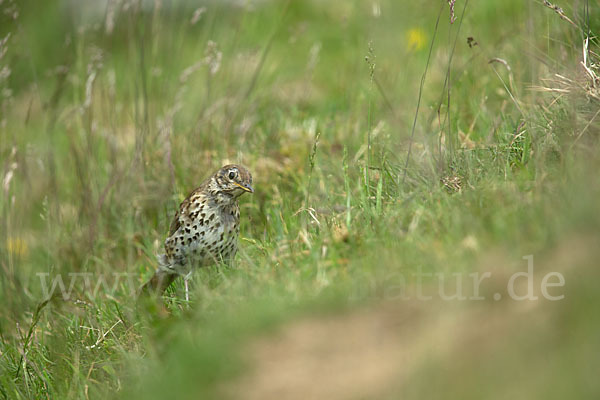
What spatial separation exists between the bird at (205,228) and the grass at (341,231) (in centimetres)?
18

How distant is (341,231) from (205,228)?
3.66 feet

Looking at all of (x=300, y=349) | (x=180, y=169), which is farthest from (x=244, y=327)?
(x=180, y=169)

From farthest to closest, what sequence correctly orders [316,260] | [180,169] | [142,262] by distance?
[180,169] < [142,262] < [316,260]

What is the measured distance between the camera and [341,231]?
11.8ft

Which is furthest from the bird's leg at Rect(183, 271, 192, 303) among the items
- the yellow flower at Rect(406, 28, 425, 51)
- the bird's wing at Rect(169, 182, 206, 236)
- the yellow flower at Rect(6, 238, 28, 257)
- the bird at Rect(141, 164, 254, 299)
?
the yellow flower at Rect(406, 28, 425, 51)

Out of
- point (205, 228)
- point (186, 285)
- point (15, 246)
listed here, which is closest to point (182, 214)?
point (205, 228)

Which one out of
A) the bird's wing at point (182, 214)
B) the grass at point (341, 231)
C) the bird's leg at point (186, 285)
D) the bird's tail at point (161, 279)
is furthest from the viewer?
the bird's wing at point (182, 214)

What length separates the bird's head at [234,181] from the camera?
4.40 metres

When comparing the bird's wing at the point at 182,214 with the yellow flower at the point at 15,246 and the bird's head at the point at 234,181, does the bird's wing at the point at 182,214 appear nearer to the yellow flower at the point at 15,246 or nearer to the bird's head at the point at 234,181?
the bird's head at the point at 234,181

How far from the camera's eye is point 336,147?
561 centimetres

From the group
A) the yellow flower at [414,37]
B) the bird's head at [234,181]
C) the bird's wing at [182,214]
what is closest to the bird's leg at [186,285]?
the bird's wing at [182,214]

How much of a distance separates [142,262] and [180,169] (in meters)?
0.82

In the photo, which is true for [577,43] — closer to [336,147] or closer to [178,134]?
[336,147]

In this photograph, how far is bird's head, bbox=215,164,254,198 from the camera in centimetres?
440
